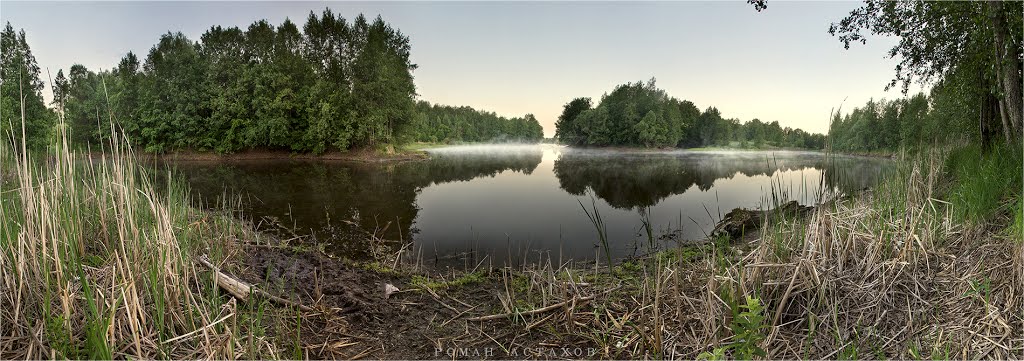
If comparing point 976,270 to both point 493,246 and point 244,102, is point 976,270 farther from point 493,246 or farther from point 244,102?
point 244,102

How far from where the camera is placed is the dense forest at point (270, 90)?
1631 inches

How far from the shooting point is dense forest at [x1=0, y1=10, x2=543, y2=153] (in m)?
41.4

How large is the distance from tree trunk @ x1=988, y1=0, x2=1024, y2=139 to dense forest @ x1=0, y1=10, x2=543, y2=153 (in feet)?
130

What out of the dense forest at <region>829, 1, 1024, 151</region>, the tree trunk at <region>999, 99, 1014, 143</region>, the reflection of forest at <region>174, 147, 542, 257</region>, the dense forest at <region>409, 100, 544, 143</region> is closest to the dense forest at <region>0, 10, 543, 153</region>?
the reflection of forest at <region>174, 147, 542, 257</region>

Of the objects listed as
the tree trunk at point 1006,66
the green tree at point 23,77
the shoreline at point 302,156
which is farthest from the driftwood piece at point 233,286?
the shoreline at point 302,156

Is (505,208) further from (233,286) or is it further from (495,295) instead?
(233,286)

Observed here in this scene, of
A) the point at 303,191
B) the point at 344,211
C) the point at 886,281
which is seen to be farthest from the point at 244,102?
the point at 886,281

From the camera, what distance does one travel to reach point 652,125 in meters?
64.2

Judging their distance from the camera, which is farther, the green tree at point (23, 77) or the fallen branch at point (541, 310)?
the green tree at point (23, 77)

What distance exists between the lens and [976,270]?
381 cm

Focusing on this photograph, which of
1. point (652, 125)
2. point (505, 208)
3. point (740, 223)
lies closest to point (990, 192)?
point (740, 223)

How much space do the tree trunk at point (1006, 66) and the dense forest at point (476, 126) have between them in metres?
101

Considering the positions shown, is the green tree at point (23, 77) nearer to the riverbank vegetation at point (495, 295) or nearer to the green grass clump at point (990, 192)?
the riverbank vegetation at point (495, 295)

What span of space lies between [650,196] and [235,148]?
43.1 meters
